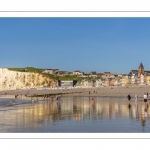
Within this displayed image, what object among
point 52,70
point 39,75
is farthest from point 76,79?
point 52,70
